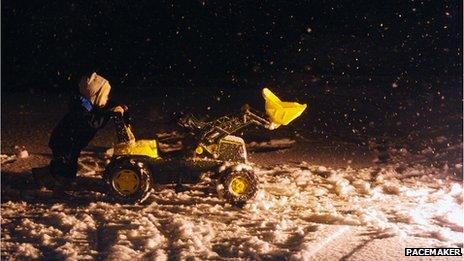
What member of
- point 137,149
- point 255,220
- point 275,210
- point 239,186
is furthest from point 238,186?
point 137,149

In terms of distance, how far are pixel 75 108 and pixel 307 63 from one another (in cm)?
934

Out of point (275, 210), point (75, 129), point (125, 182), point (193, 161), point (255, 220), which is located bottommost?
point (255, 220)

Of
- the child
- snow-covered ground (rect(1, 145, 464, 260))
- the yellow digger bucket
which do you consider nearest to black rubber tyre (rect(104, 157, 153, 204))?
snow-covered ground (rect(1, 145, 464, 260))

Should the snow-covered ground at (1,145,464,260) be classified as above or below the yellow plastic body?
below

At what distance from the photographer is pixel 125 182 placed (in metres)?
6.07

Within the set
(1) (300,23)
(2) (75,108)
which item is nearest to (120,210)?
(2) (75,108)

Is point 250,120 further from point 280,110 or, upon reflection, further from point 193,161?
point 193,161

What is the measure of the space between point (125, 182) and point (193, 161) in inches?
29.5

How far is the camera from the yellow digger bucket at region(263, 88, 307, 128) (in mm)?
5773

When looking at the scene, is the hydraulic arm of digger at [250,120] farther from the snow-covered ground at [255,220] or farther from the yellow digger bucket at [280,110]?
the snow-covered ground at [255,220]

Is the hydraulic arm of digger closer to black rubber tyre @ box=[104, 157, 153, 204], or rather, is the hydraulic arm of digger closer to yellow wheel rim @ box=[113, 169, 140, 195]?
black rubber tyre @ box=[104, 157, 153, 204]

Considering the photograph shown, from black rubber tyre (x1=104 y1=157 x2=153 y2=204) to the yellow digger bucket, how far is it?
1441 millimetres

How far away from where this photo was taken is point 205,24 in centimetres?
1689

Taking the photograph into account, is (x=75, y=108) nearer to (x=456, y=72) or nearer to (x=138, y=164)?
(x=138, y=164)
